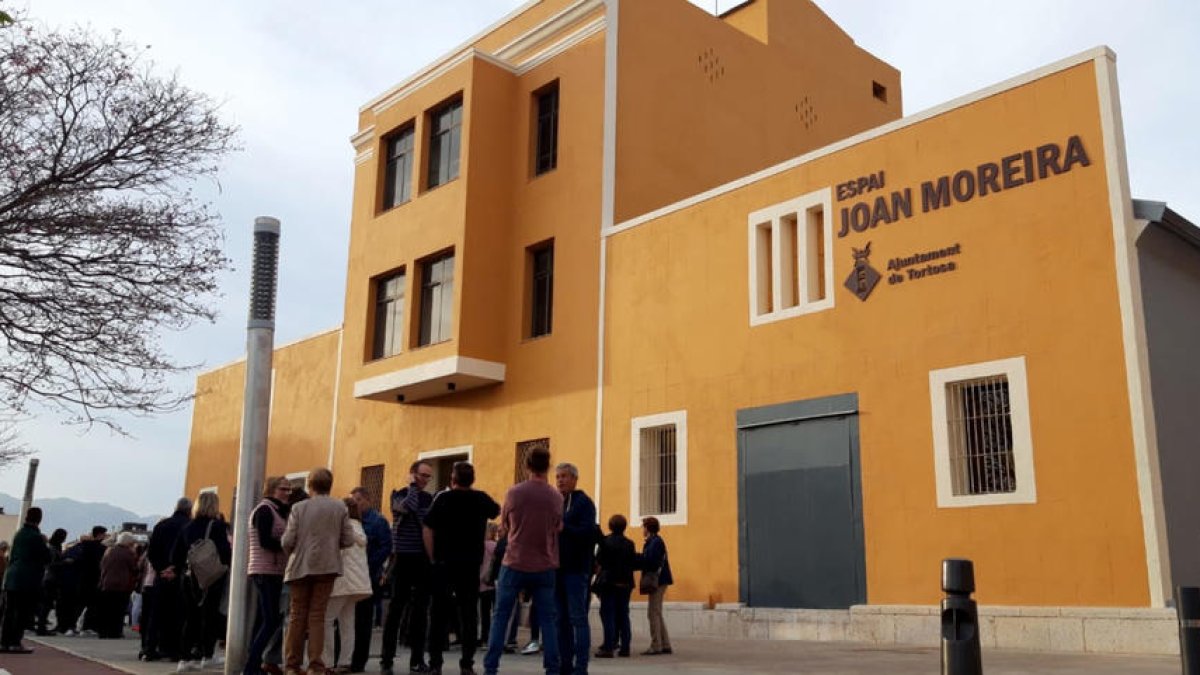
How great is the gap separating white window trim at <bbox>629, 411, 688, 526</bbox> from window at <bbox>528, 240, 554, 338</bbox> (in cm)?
331

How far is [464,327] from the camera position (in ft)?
62.9

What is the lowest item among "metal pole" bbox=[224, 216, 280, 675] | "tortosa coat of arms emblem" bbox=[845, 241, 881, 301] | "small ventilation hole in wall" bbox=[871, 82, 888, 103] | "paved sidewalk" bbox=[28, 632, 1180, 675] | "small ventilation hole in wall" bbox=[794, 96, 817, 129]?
"paved sidewalk" bbox=[28, 632, 1180, 675]

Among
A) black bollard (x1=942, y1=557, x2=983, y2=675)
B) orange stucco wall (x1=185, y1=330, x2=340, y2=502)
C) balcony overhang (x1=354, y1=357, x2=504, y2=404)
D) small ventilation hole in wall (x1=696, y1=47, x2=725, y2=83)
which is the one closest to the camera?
black bollard (x1=942, y1=557, x2=983, y2=675)

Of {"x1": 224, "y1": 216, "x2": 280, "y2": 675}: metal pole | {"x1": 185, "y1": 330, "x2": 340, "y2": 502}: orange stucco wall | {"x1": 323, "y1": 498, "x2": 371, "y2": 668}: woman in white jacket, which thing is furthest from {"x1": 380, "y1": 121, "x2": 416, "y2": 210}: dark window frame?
{"x1": 323, "y1": 498, "x2": 371, "y2": 668}: woman in white jacket

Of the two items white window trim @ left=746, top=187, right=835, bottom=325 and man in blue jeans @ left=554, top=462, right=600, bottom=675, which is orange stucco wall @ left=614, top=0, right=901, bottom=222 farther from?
man in blue jeans @ left=554, top=462, right=600, bottom=675

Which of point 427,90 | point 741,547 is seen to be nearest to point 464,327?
point 427,90

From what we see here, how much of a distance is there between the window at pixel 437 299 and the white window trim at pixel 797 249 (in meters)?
6.49

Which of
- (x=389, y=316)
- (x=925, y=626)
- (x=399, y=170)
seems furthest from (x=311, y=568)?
(x=399, y=170)

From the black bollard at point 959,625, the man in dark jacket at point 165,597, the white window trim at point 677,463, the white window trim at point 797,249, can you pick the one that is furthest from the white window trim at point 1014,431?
the man in dark jacket at point 165,597

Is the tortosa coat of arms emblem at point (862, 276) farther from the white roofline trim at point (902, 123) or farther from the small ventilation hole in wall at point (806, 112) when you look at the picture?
the small ventilation hole in wall at point (806, 112)

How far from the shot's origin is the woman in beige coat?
8.15 meters

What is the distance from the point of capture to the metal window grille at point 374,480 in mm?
22375

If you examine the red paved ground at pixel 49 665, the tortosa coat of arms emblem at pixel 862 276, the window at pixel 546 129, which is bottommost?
the red paved ground at pixel 49 665

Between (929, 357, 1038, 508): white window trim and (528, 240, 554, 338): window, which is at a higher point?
(528, 240, 554, 338): window
